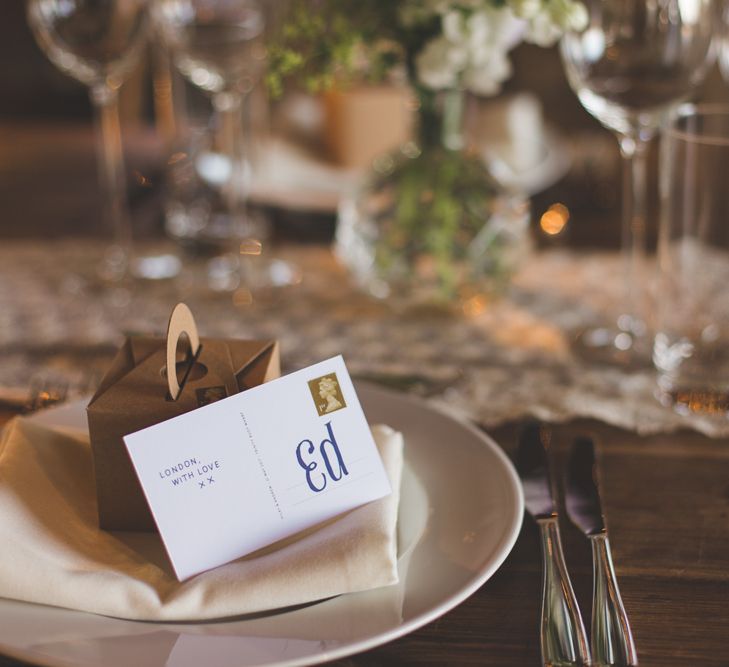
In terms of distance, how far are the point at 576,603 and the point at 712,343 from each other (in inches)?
18.2

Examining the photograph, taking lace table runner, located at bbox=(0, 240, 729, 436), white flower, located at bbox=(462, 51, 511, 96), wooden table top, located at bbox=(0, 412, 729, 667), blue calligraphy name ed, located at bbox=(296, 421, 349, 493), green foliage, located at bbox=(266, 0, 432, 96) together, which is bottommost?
lace table runner, located at bbox=(0, 240, 729, 436)

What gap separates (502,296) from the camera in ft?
3.76

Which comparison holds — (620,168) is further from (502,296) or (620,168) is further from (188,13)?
(188,13)

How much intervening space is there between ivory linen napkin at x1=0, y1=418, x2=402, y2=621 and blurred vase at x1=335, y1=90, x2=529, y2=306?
0.57 m

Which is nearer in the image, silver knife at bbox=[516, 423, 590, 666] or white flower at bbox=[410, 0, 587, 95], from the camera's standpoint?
silver knife at bbox=[516, 423, 590, 666]

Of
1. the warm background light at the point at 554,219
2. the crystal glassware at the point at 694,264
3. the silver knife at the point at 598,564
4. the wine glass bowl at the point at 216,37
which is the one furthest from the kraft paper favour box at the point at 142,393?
the warm background light at the point at 554,219

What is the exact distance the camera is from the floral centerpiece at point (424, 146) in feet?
3.16

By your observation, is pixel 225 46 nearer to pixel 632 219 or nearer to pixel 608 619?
pixel 632 219

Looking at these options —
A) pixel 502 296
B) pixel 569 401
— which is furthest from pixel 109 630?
pixel 502 296

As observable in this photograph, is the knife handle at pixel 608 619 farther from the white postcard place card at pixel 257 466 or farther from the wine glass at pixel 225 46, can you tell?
the wine glass at pixel 225 46

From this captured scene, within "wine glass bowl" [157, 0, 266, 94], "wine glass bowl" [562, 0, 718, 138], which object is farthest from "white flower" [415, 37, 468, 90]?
"wine glass bowl" [157, 0, 266, 94]

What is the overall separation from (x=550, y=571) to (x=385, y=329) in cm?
59

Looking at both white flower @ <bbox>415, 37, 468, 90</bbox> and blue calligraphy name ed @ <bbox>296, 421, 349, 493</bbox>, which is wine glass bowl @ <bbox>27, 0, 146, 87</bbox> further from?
blue calligraphy name ed @ <bbox>296, 421, 349, 493</bbox>

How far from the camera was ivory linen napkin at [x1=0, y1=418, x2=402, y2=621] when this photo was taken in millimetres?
465
